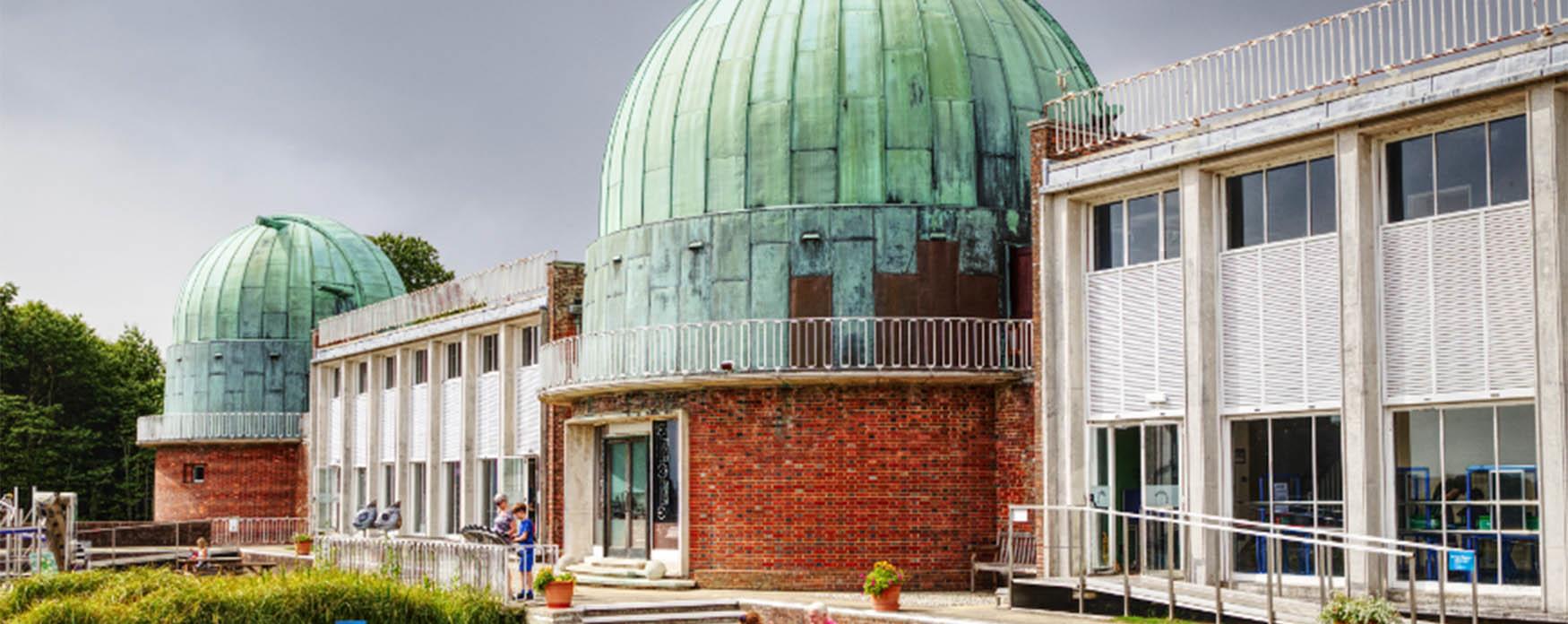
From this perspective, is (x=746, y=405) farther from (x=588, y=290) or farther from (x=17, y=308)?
(x=17, y=308)

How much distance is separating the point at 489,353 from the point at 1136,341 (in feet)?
60.1

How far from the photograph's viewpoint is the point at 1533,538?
704 inches

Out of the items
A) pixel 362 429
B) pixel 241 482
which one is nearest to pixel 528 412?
pixel 362 429

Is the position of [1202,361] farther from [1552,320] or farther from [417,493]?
[417,493]

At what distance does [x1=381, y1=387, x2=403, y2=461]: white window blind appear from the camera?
139 feet

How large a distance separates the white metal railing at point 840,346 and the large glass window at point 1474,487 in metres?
6.96

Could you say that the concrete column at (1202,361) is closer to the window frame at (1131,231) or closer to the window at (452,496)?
the window frame at (1131,231)

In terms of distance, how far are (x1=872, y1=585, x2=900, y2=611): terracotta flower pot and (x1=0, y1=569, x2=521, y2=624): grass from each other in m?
4.37

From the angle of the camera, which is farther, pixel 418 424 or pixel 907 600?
pixel 418 424

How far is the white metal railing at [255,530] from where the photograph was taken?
4759 cm

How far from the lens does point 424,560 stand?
78.0ft

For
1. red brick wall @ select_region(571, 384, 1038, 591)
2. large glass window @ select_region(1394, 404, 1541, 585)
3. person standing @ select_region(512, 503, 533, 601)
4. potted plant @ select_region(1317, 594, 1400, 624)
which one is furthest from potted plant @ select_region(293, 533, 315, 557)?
potted plant @ select_region(1317, 594, 1400, 624)

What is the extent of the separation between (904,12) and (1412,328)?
11.0 m

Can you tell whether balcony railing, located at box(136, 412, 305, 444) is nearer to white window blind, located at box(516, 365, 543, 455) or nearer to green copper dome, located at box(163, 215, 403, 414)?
green copper dome, located at box(163, 215, 403, 414)
